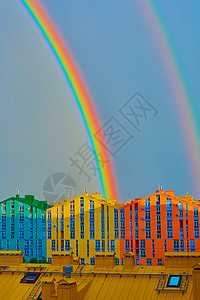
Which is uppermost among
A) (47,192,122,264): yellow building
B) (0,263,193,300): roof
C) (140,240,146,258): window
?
(47,192,122,264): yellow building

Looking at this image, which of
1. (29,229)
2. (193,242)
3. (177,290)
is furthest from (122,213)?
(177,290)

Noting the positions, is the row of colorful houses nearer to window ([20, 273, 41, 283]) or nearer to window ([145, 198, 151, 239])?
window ([145, 198, 151, 239])

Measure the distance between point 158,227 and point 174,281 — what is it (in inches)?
1726

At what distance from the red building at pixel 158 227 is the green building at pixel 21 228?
17623 mm

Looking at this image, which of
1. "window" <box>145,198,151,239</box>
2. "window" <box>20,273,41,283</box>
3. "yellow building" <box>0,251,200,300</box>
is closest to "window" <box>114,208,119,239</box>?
"window" <box>145,198,151,239</box>

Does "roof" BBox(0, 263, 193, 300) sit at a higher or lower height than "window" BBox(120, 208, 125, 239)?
lower

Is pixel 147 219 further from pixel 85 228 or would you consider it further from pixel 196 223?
pixel 85 228

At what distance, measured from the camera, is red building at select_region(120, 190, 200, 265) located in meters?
Result: 67.8

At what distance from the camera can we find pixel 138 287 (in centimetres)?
2584

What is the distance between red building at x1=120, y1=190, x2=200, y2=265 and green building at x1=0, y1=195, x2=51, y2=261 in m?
17.6

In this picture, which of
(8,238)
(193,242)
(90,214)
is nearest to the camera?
(193,242)

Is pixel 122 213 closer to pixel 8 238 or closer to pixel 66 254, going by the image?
pixel 8 238

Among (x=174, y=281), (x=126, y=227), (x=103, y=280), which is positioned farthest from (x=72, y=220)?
(x=174, y=281)

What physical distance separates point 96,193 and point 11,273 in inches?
2187
